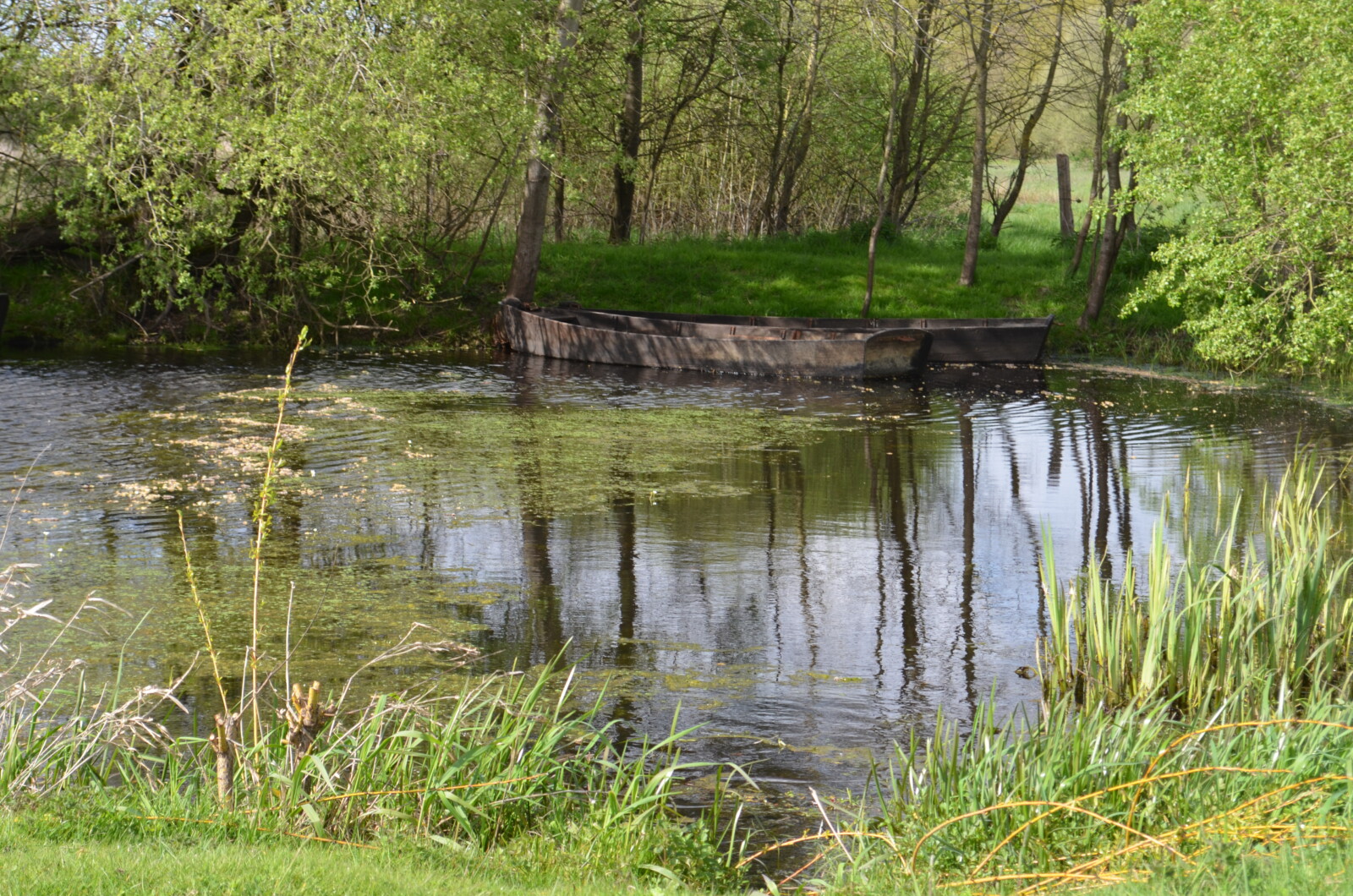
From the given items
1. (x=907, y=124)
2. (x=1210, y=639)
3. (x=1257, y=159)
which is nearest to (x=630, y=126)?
(x=907, y=124)

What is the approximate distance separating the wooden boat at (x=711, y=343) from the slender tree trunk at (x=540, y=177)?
83cm

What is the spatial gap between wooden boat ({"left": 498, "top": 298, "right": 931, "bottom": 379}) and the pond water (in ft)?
2.69

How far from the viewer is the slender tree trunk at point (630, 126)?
21203 millimetres

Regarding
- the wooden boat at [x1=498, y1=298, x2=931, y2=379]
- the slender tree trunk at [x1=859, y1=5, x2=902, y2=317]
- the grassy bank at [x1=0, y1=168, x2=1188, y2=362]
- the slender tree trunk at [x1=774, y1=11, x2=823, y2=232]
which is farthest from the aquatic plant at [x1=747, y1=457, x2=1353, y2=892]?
the slender tree trunk at [x1=774, y1=11, x2=823, y2=232]

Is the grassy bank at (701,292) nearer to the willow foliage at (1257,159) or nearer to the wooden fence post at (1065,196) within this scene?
the wooden fence post at (1065,196)

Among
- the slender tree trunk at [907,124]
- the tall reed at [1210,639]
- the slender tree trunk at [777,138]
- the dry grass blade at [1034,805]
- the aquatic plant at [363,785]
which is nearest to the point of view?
the dry grass blade at [1034,805]

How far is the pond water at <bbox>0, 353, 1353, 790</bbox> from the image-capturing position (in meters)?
6.30

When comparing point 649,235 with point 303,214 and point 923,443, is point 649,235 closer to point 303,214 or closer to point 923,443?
point 303,214

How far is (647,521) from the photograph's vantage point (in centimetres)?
952

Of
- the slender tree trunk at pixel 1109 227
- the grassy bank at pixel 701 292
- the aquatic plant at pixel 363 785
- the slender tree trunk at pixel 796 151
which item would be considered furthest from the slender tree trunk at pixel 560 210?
the aquatic plant at pixel 363 785

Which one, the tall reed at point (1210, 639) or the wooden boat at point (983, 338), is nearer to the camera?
the tall reed at point (1210, 639)

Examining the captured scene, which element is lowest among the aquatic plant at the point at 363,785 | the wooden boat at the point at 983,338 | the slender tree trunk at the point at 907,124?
the aquatic plant at the point at 363,785

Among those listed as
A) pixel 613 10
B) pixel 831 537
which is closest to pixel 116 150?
pixel 613 10

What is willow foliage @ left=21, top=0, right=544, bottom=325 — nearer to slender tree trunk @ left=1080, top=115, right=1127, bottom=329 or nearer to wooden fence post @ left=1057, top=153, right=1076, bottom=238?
slender tree trunk @ left=1080, top=115, right=1127, bottom=329
